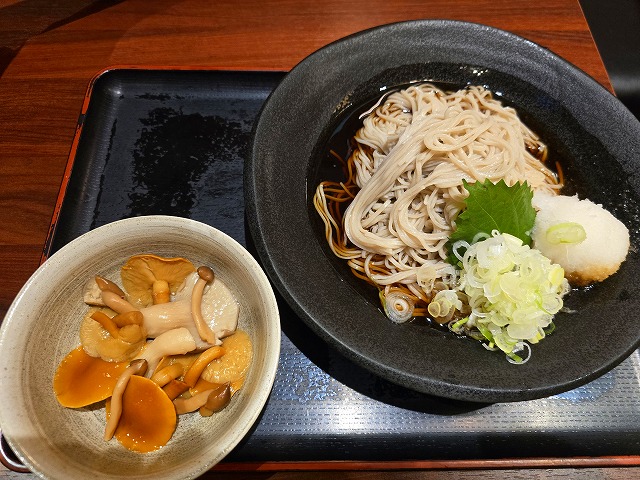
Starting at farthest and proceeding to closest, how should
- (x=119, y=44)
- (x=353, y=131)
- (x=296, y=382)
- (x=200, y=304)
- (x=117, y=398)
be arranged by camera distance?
(x=119, y=44) < (x=353, y=131) < (x=296, y=382) < (x=200, y=304) < (x=117, y=398)

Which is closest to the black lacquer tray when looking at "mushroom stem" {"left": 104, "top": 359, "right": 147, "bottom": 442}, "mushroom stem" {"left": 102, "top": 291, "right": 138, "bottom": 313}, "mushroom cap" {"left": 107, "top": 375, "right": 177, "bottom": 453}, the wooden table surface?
the wooden table surface

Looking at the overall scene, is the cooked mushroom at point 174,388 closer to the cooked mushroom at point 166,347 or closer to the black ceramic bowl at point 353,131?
the cooked mushroom at point 166,347

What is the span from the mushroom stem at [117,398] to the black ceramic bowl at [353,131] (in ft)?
1.70

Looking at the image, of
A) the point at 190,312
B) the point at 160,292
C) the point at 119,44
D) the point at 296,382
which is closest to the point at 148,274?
the point at 160,292

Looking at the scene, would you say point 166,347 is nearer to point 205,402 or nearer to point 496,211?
point 205,402

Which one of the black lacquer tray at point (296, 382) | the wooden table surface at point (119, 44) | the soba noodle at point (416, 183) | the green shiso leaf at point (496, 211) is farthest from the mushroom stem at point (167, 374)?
the green shiso leaf at point (496, 211)

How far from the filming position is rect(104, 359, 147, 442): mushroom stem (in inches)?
49.7

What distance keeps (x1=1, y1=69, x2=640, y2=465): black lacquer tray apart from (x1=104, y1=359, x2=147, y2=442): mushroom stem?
0.43 metres

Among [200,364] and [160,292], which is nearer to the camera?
[200,364]

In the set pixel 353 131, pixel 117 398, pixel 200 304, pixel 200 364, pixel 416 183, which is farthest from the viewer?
pixel 353 131

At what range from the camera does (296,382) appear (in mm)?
1642

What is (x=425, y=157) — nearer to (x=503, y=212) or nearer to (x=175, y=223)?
(x=503, y=212)

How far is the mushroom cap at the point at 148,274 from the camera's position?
1462mm

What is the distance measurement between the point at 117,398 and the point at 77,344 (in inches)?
11.2
